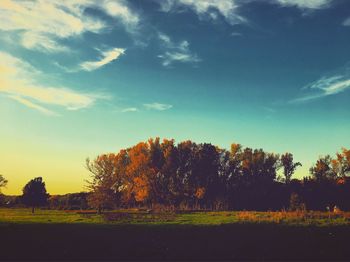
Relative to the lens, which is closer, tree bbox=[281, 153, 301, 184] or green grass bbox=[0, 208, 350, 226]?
green grass bbox=[0, 208, 350, 226]

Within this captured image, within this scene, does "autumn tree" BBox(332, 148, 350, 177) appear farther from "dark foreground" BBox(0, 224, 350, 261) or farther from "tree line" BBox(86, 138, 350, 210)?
"dark foreground" BBox(0, 224, 350, 261)

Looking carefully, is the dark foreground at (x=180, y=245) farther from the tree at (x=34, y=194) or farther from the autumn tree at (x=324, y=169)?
the autumn tree at (x=324, y=169)

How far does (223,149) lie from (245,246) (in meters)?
69.5

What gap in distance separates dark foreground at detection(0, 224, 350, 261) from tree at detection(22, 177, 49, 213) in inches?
1584

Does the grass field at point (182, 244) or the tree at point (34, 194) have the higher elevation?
the tree at point (34, 194)

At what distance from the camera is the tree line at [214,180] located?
68.4 metres

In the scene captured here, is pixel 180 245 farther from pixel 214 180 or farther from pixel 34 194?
pixel 214 180

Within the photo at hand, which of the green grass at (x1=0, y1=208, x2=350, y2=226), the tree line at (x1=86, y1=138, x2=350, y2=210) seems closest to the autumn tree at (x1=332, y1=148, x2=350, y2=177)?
the tree line at (x1=86, y1=138, x2=350, y2=210)

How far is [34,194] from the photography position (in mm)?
60688

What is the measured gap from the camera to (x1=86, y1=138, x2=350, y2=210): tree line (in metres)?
68.4

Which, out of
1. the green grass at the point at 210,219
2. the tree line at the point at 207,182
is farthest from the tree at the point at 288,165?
the green grass at the point at 210,219

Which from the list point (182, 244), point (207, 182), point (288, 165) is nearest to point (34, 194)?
point (207, 182)

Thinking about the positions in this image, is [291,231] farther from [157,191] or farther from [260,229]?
[157,191]

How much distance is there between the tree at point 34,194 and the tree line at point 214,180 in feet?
48.5
